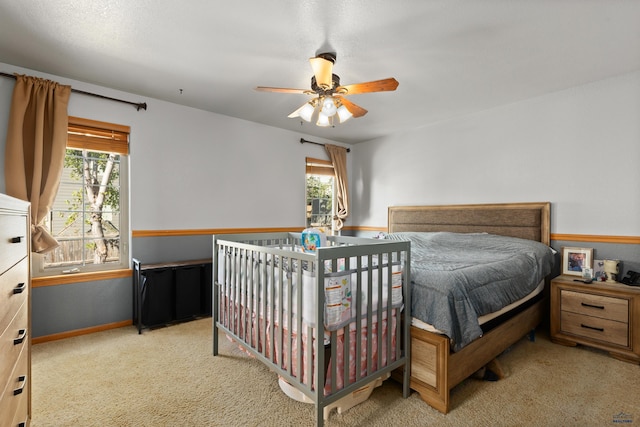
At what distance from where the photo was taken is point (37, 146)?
2.47 meters

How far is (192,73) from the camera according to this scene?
2.62 metres

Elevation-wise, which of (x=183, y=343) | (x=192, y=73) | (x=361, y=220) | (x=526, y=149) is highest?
(x=192, y=73)

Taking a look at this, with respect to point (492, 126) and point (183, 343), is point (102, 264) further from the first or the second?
point (492, 126)

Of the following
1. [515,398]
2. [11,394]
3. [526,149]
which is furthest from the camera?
[526,149]

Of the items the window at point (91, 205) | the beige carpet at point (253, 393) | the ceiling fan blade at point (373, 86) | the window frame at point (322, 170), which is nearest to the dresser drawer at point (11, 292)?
the beige carpet at point (253, 393)

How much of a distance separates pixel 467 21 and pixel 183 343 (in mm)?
3267

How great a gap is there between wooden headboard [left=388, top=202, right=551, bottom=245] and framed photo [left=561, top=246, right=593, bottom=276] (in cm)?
21

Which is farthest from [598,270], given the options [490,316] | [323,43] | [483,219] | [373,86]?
[323,43]

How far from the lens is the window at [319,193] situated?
471 centimetres

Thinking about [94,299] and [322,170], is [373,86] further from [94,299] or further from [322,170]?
[94,299]

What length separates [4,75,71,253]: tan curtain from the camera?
2.41 m

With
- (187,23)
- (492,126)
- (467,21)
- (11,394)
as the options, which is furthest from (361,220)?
(11,394)

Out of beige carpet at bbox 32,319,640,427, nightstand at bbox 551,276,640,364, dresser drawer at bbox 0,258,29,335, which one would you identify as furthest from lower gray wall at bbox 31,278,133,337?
nightstand at bbox 551,276,640,364

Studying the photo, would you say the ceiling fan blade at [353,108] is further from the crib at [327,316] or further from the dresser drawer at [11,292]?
the dresser drawer at [11,292]
